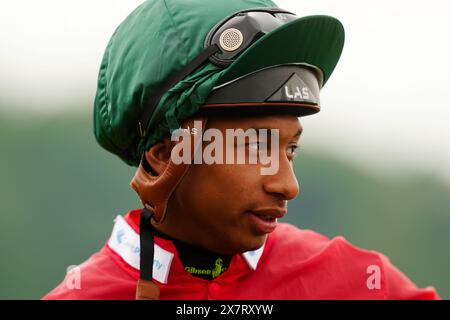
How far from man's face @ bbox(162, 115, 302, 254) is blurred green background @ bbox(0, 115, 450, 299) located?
32.1 ft

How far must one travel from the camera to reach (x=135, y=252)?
3541 millimetres

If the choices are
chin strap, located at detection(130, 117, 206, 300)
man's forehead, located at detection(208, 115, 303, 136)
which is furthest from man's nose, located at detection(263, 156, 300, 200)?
chin strap, located at detection(130, 117, 206, 300)

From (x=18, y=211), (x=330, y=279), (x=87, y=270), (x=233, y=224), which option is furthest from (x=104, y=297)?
A: (x=18, y=211)

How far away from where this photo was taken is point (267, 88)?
3123mm

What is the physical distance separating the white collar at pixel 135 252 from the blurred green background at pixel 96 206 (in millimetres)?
9306

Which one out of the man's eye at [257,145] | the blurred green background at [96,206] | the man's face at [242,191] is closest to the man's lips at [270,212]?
the man's face at [242,191]

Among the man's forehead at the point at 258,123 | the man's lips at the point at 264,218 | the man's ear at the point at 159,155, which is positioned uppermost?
the man's forehead at the point at 258,123

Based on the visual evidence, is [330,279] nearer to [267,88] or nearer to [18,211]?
[267,88]

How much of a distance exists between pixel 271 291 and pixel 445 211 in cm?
1639

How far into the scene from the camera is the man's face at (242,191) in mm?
3150

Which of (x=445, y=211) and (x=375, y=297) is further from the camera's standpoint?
(x=445, y=211)

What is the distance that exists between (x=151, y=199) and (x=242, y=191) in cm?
35

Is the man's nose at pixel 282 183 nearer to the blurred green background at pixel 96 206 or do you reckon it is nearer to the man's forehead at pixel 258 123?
the man's forehead at pixel 258 123

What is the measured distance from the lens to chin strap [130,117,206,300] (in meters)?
3.19
